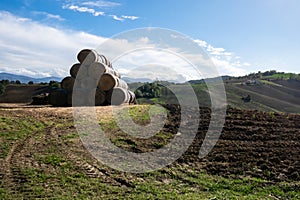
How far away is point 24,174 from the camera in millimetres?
7602

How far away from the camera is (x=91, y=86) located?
19.4m

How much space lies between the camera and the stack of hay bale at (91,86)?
63.2 ft

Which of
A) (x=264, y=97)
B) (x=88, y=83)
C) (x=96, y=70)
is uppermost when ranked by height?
(x=96, y=70)

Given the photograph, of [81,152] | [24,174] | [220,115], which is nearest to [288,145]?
[220,115]

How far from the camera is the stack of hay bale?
1927cm

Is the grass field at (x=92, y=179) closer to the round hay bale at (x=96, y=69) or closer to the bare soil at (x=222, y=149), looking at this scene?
the bare soil at (x=222, y=149)

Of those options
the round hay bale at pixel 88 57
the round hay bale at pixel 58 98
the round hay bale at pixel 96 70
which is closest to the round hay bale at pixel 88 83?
the round hay bale at pixel 96 70

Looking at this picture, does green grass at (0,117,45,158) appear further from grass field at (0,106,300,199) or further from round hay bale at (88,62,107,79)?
round hay bale at (88,62,107,79)

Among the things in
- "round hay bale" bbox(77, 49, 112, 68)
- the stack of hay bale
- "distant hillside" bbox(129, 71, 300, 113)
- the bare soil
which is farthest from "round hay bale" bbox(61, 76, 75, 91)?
"distant hillside" bbox(129, 71, 300, 113)

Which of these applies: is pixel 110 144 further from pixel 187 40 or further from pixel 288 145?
pixel 288 145

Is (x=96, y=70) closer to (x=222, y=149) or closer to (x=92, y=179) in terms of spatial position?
(x=222, y=149)

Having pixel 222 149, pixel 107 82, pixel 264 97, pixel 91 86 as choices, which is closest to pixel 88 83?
pixel 91 86

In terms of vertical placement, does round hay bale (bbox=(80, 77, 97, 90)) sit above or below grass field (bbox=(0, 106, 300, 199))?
above

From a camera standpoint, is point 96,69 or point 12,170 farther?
point 96,69
